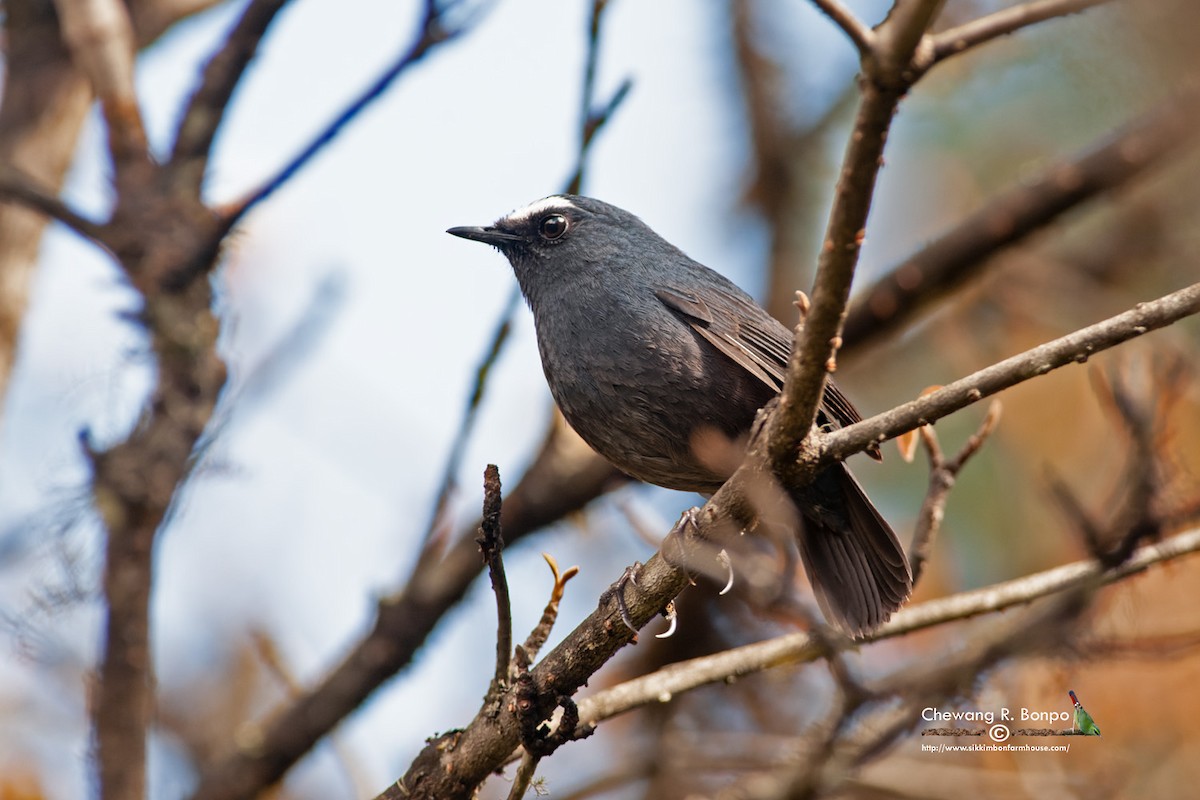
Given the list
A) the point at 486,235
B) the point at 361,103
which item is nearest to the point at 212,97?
the point at 361,103

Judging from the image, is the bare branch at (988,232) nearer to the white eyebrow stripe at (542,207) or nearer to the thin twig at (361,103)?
the white eyebrow stripe at (542,207)

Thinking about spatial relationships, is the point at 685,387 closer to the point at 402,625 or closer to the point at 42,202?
the point at 402,625

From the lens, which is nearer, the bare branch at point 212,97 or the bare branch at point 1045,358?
the bare branch at point 1045,358

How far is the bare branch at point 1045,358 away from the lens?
2.77 m

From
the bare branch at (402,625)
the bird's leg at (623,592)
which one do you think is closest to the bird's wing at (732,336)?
the bird's leg at (623,592)

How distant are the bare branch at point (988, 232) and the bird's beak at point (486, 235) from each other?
77.8 inches

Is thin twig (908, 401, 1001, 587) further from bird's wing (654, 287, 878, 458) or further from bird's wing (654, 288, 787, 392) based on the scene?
bird's wing (654, 288, 787, 392)

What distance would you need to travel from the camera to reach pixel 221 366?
489 cm

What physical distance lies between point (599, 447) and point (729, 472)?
545 mm

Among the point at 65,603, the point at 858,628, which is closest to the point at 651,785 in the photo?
the point at 858,628

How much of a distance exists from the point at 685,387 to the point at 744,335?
429 mm

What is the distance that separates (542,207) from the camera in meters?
5.36

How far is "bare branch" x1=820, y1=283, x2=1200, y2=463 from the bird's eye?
8.67 ft

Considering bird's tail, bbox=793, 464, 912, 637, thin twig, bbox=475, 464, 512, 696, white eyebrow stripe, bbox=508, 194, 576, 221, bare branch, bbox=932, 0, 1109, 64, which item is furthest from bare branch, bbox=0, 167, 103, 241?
bare branch, bbox=932, 0, 1109, 64
